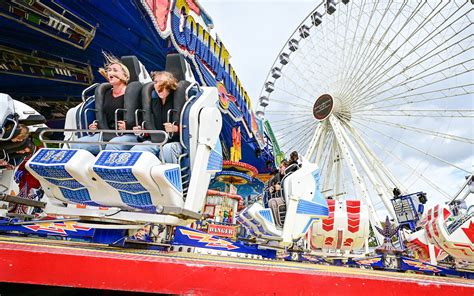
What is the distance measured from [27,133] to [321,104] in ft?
43.8

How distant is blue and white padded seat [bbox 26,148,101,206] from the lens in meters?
1.68

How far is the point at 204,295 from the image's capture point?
683mm

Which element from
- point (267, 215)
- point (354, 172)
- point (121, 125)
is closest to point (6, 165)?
point (121, 125)

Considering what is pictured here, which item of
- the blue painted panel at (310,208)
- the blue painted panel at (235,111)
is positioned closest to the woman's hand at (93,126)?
the blue painted panel at (310,208)

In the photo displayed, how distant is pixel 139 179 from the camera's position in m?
1.60

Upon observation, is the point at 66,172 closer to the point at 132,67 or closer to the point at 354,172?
the point at 132,67

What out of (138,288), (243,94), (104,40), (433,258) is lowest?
(138,288)

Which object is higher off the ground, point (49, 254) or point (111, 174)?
point (111, 174)

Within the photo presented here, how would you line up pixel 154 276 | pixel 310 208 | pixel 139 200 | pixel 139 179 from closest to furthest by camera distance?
pixel 154 276
pixel 139 179
pixel 139 200
pixel 310 208

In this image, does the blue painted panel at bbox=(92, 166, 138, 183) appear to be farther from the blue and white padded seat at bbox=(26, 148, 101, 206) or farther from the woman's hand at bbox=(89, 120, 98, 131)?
the woman's hand at bbox=(89, 120, 98, 131)

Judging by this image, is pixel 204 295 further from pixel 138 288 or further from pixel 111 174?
pixel 111 174

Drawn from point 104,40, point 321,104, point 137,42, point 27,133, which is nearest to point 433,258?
point 27,133

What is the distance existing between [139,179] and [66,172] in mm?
395

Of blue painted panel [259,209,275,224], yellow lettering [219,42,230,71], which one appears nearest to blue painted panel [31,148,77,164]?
blue painted panel [259,209,275,224]
